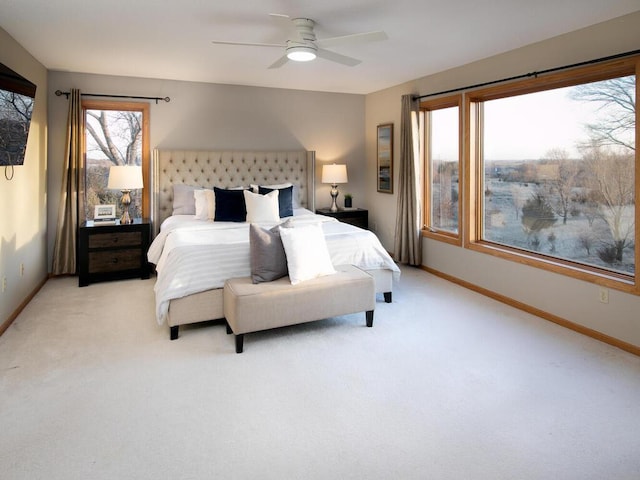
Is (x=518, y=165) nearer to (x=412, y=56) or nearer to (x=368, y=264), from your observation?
(x=412, y=56)

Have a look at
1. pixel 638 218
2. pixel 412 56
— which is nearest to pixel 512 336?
pixel 638 218

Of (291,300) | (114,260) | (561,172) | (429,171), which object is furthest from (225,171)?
(561,172)

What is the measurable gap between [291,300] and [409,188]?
9.86 ft

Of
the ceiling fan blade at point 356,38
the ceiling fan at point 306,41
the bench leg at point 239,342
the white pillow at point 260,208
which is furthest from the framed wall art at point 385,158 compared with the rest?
the bench leg at point 239,342

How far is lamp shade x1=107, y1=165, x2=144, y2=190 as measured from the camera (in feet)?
16.9

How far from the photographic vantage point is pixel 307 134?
663 centimetres

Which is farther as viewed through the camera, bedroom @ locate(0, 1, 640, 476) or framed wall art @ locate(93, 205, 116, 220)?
framed wall art @ locate(93, 205, 116, 220)

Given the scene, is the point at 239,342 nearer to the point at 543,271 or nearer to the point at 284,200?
the point at 284,200

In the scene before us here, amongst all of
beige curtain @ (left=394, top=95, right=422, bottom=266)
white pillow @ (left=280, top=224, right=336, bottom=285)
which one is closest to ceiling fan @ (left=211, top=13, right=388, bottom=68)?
white pillow @ (left=280, top=224, right=336, bottom=285)

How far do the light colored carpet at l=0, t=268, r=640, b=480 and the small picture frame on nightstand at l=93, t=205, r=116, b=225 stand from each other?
5.06 ft

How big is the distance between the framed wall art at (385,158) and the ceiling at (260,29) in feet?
4.26

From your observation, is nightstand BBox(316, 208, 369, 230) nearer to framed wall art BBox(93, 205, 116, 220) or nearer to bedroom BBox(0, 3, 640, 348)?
bedroom BBox(0, 3, 640, 348)

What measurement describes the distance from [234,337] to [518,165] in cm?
330

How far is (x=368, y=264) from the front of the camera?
4328 millimetres
